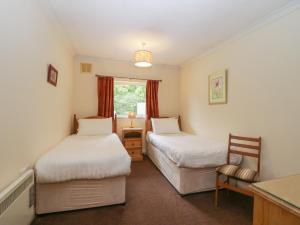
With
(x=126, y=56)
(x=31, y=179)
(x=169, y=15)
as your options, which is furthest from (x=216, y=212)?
(x=126, y=56)

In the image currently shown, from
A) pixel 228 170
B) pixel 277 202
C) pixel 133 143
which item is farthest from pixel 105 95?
pixel 277 202

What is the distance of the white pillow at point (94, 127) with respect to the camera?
10.8 ft

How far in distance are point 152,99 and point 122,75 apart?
94 centimetres

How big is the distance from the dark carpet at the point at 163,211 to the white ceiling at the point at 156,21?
235cm

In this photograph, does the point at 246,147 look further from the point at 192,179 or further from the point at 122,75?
the point at 122,75

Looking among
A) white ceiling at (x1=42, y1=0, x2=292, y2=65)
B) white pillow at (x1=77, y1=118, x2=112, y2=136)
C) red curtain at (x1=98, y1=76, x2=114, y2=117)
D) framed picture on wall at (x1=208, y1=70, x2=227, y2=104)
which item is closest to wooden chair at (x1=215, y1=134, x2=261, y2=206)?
framed picture on wall at (x1=208, y1=70, x2=227, y2=104)

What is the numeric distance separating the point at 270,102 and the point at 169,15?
1.67m

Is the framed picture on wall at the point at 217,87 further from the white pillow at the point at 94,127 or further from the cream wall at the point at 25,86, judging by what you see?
the cream wall at the point at 25,86

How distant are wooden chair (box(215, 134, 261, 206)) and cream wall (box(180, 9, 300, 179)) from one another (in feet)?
0.38

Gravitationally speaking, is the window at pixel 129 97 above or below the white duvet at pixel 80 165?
above

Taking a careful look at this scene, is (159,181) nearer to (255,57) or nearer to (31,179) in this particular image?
(31,179)

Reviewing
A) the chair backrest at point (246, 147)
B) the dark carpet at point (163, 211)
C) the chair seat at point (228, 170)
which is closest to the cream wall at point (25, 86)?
the dark carpet at point (163, 211)

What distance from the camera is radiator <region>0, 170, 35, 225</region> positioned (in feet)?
3.79

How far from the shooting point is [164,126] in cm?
378
